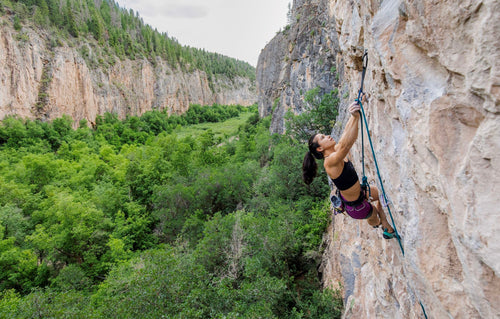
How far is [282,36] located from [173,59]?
43.0 meters

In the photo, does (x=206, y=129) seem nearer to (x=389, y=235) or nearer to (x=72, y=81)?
(x=72, y=81)

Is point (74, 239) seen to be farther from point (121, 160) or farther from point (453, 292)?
point (453, 292)

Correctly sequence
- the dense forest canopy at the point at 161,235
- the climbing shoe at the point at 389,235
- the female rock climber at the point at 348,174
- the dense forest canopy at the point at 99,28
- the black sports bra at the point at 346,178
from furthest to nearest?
the dense forest canopy at the point at 99,28 < the dense forest canopy at the point at 161,235 < the black sports bra at the point at 346,178 < the climbing shoe at the point at 389,235 < the female rock climber at the point at 348,174

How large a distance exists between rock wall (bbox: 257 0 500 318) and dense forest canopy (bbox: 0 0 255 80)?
163ft

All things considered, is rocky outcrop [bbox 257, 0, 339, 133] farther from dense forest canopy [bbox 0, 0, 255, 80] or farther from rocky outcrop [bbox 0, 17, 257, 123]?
dense forest canopy [bbox 0, 0, 255, 80]

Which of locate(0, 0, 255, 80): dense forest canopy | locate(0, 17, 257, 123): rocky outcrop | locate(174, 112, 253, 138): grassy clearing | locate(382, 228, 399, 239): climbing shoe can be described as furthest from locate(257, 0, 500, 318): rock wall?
locate(0, 0, 255, 80): dense forest canopy

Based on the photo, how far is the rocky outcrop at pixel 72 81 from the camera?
33219 mm

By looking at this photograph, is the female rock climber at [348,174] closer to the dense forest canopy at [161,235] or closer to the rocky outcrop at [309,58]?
the dense forest canopy at [161,235]

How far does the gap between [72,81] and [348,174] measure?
49084 millimetres

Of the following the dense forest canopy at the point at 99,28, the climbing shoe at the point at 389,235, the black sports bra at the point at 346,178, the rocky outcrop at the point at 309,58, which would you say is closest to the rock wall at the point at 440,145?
the climbing shoe at the point at 389,235

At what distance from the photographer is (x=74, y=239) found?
1612 centimetres

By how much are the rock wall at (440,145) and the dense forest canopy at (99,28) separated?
49625 mm

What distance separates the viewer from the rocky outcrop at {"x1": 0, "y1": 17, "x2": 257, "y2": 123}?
3322 cm

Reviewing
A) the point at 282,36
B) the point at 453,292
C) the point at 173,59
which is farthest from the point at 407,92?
the point at 173,59
